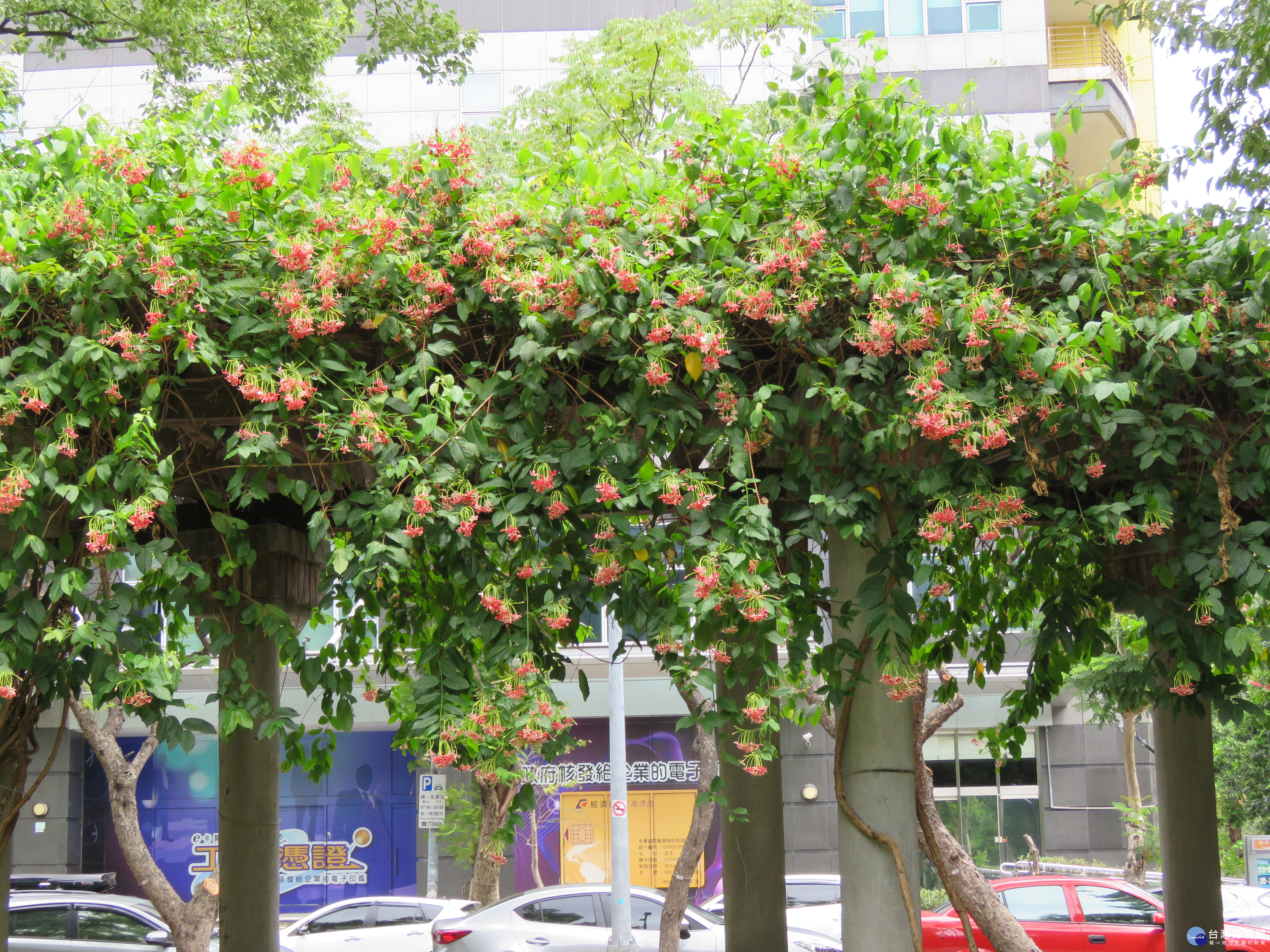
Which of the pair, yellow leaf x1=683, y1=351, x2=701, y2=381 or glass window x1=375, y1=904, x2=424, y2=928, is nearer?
yellow leaf x1=683, y1=351, x2=701, y2=381

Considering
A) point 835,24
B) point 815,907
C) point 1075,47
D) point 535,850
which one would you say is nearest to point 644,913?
point 815,907

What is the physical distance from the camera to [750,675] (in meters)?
4.01

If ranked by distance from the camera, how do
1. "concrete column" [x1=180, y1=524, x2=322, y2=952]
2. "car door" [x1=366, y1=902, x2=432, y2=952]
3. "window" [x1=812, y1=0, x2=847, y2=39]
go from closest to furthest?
"concrete column" [x1=180, y1=524, x2=322, y2=952] < "car door" [x1=366, y1=902, x2=432, y2=952] < "window" [x1=812, y1=0, x2=847, y2=39]

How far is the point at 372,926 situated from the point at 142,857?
4.34 meters

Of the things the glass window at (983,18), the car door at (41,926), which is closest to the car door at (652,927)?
the car door at (41,926)

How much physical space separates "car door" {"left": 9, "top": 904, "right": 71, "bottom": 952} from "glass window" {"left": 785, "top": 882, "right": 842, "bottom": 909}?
9.08 meters

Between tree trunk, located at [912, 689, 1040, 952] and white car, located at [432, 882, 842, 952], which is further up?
tree trunk, located at [912, 689, 1040, 952]

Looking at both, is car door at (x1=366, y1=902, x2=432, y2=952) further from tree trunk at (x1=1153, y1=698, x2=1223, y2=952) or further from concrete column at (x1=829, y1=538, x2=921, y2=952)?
concrete column at (x1=829, y1=538, x2=921, y2=952)

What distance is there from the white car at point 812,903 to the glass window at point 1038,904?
7.79 ft

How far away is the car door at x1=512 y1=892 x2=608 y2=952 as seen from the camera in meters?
12.4

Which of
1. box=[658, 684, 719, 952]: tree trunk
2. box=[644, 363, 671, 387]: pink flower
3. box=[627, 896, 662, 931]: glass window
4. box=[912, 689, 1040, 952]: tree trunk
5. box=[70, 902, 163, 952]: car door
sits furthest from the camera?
box=[627, 896, 662, 931]: glass window

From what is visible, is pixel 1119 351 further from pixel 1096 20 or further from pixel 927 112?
pixel 1096 20

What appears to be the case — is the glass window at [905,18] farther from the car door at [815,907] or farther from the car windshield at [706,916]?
the car windshield at [706,916]

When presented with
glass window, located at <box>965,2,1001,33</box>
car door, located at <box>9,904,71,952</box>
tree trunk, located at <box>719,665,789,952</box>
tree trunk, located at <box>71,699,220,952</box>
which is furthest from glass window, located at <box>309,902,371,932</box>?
glass window, located at <box>965,2,1001,33</box>
